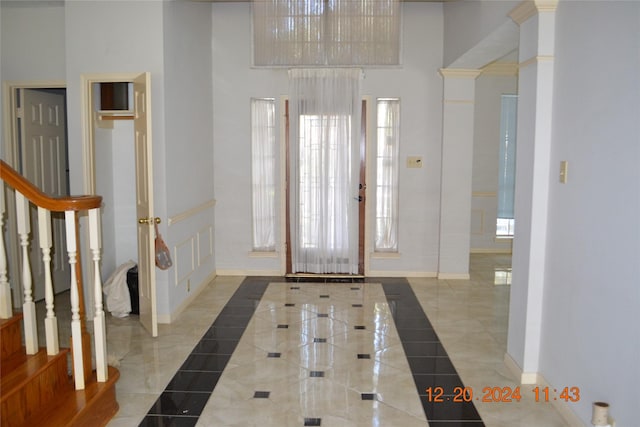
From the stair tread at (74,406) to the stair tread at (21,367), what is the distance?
0.67 feet

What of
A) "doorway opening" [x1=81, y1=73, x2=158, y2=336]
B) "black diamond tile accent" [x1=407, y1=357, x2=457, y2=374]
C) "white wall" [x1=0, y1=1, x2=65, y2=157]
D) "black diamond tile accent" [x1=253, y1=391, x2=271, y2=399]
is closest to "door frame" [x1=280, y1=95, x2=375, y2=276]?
"doorway opening" [x1=81, y1=73, x2=158, y2=336]

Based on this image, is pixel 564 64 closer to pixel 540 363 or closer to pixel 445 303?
pixel 540 363

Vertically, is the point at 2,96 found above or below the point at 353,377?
above

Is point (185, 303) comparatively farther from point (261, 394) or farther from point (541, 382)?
point (541, 382)

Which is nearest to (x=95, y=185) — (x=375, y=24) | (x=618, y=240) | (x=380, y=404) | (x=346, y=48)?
(x=346, y=48)

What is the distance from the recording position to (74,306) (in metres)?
3.07

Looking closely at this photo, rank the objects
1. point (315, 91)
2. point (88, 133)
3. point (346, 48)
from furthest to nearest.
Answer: point (315, 91) < point (88, 133) < point (346, 48)

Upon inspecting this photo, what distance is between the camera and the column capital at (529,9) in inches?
134

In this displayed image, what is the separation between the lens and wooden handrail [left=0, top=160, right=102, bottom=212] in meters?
2.73

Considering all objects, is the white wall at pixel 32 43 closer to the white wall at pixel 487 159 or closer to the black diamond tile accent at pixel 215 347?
the black diamond tile accent at pixel 215 347

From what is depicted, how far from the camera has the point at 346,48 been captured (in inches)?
178

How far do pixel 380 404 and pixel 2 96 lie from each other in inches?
187

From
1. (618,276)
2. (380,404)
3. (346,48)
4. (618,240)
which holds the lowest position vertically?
(380,404)

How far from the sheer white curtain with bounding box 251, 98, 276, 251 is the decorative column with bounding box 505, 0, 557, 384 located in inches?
145
